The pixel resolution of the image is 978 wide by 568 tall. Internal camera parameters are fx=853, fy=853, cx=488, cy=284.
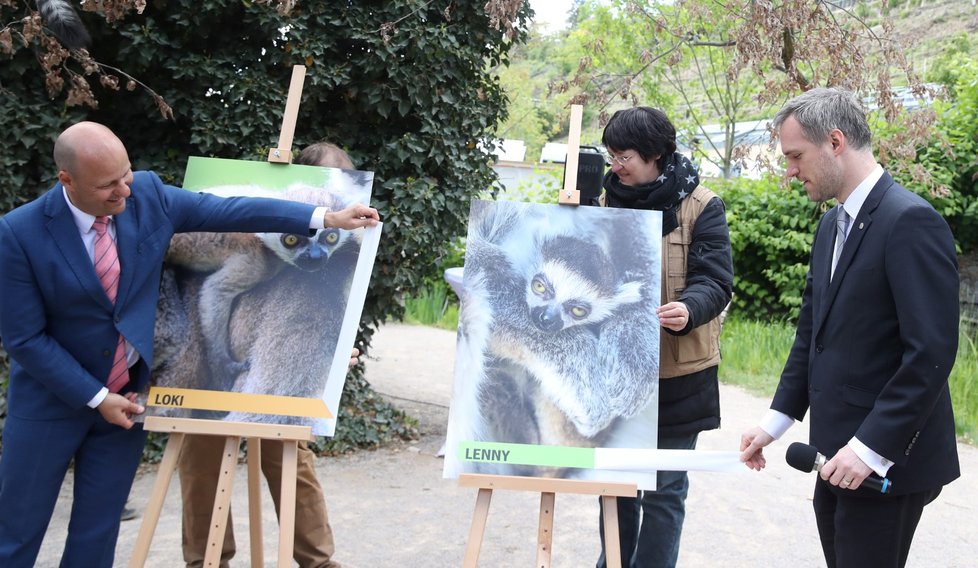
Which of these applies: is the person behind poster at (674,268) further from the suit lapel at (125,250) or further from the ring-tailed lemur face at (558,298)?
Result: the suit lapel at (125,250)

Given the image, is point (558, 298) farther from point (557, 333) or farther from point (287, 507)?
point (287, 507)

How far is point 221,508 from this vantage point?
3010mm

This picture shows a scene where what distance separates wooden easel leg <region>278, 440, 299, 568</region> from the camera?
293cm

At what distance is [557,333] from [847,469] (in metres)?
1.12

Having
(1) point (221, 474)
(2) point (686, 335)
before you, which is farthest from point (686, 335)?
(1) point (221, 474)

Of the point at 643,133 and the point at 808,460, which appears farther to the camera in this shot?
the point at 643,133

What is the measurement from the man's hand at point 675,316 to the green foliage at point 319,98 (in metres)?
2.79

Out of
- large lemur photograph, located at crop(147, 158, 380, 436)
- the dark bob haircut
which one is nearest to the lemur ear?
large lemur photograph, located at crop(147, 158, 380, 436)

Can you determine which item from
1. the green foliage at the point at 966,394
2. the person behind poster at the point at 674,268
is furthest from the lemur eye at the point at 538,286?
the green foliage at the point at 966,394

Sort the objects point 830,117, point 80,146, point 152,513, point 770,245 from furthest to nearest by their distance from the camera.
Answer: point 770,245
point 152,513
point 80,146
point 830,117

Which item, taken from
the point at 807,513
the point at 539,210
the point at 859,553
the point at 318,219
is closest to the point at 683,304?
the point at 539,210

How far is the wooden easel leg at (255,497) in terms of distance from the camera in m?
A: 3.37

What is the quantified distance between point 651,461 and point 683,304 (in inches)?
20.5

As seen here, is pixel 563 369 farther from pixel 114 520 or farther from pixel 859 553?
pixel 114 520
